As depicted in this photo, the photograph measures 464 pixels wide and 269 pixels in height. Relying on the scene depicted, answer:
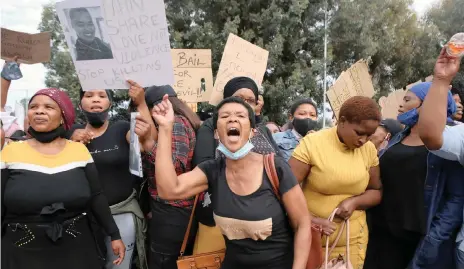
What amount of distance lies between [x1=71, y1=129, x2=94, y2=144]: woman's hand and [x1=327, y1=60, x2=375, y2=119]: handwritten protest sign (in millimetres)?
2459

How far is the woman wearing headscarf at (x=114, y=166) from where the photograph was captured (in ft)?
11.1

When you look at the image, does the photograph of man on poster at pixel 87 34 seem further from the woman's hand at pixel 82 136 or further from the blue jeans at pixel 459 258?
the blue jeans at pixel 459 258

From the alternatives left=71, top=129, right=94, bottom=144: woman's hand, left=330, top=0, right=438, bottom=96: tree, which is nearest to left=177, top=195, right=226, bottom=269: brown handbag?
left=71, top=129, right=94, bottom=144: woman's hand

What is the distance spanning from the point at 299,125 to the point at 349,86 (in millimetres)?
746

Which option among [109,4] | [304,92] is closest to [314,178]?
[109,4]

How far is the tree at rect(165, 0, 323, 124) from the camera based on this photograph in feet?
51.8

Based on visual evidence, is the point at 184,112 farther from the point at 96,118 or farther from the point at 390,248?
the point at 390,248

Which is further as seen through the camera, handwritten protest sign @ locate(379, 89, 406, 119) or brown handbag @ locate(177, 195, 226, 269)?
handwritten protest sign @ locate(379, 89, 406, 119)

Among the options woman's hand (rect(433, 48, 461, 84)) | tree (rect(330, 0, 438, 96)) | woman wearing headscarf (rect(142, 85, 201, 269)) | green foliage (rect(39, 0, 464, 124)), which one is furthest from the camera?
tree (rect(330, 0, 438, 96))

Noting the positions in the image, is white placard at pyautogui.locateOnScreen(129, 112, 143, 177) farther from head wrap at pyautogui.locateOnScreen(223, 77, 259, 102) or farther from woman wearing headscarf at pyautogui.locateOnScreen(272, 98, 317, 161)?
woman wearing headscarf at pyautogui.locateOnScreen(272, 98, 317, 161)

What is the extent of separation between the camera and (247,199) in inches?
93.4

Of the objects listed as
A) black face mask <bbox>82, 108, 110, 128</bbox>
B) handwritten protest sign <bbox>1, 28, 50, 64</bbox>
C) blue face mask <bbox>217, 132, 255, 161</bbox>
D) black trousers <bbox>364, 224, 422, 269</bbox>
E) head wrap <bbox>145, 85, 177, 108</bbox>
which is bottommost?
black trousers <bbox>364, 224, 422, 269</bbox>

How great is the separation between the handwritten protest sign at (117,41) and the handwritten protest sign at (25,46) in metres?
0.65

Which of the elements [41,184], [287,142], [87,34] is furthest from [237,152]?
[287,142]
